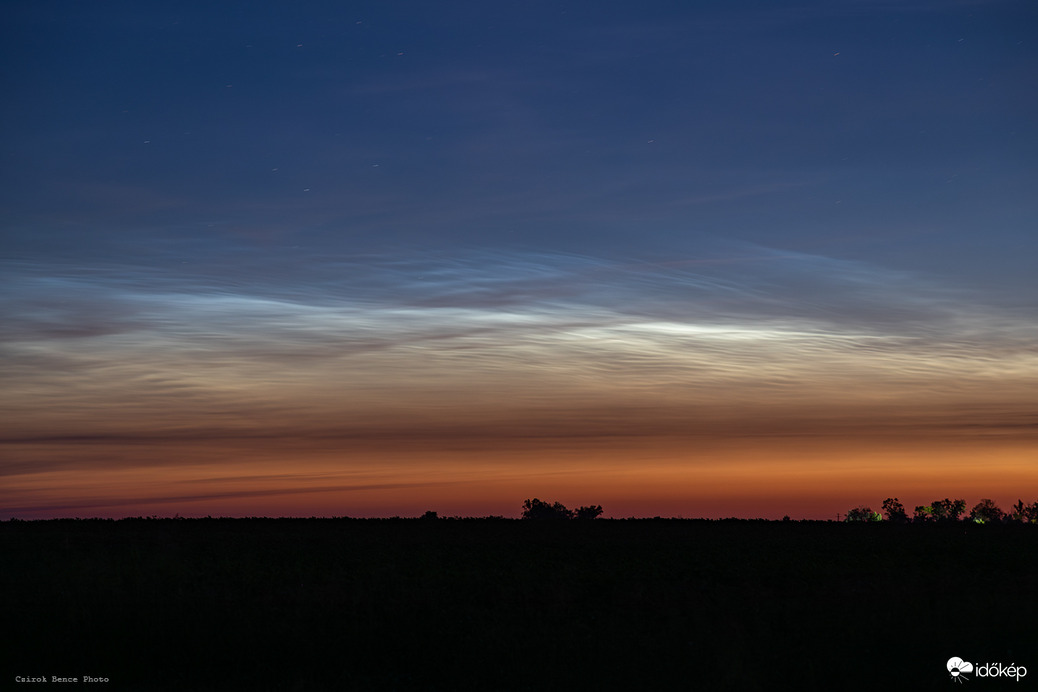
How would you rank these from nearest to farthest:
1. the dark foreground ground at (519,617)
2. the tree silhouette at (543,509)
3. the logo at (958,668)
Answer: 1. the logo at (958,668)
2. the dark foreground ground at (519,617)
3. the tree silhouette at (543,509)

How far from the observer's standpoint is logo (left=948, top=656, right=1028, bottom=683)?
14.2 metres

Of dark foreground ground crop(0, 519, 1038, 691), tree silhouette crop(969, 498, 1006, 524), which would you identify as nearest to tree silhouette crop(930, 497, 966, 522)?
tree silhouette crop(969, 498, 1006, 524)

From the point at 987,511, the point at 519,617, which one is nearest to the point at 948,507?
the point at 987,511

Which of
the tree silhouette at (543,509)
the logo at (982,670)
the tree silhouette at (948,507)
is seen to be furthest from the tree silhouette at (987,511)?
the logo at (982,670)

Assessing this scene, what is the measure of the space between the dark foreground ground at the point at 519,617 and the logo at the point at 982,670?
0.58 feet

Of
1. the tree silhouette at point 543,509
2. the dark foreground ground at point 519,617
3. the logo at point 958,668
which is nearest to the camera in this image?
the logo at point 958,668

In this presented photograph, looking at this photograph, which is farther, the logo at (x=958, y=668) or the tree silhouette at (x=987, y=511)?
the tree silhouette at (x=987, y=511)

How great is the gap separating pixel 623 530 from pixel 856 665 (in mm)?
33022

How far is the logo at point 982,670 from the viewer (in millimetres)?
14211

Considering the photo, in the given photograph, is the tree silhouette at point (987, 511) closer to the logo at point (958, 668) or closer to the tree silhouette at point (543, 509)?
the tree silhouette at point (543, 509)

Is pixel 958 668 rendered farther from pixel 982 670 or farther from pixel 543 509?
pixel 543 509

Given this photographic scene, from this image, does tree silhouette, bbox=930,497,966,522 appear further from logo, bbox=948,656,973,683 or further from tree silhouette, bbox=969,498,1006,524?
logo, bbox=948,656,973,683

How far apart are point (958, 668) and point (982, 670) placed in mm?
403

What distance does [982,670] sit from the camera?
1441 centimetres
